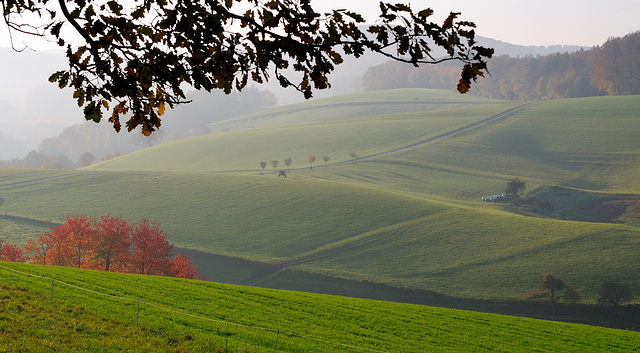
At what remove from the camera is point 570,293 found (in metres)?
46.9

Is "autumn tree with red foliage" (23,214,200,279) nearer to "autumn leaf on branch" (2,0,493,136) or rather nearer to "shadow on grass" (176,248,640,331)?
"shadow on grass" (176,248,640,331)

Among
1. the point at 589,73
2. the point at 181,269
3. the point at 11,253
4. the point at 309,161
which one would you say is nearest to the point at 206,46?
the point at 181,269

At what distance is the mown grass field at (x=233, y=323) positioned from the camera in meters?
13.6

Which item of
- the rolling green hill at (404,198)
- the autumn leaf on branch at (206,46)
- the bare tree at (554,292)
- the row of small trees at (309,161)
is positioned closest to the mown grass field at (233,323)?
the autumn leaf on branch at (206,46)

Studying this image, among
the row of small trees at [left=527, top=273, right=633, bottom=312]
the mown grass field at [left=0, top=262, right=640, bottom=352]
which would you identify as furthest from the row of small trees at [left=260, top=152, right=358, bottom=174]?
the mown grass field at [left=0, top=262, right=640, bottom=352]

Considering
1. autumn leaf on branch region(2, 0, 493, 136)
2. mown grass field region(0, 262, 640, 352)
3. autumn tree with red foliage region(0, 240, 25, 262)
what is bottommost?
autumn tree with red foliage region(0, 240, 25, 262)

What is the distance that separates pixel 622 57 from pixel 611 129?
61468 millimetres

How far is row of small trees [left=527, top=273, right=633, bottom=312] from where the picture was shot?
45.9 m

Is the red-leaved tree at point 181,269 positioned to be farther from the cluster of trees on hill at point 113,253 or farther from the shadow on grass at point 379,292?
the shadow on grass at point 379,292

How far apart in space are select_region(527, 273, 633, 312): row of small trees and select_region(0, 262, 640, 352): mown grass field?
20125mm

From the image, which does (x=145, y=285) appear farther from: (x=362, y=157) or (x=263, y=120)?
(x=263, y=120)

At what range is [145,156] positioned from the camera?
139 m

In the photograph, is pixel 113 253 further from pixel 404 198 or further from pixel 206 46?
pixel 206 46

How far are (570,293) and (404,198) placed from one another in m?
32.9
